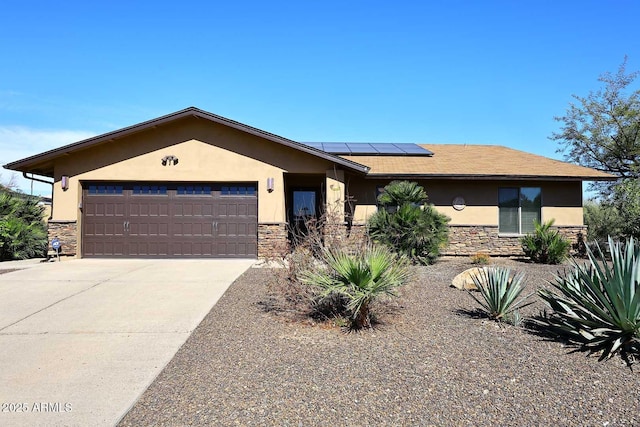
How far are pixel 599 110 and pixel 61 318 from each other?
29.0 meters

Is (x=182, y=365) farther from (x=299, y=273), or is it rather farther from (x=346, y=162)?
(x=346, y=162)

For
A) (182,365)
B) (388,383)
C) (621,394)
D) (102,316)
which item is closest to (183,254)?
(102,316)

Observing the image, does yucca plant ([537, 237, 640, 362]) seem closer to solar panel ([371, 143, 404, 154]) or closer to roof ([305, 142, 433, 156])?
roof ([305, 142, 433, 156])

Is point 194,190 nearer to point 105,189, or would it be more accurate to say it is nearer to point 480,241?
point 105,189

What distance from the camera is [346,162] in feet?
46.1

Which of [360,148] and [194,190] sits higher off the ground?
[360,148]

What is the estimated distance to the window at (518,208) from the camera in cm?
1616

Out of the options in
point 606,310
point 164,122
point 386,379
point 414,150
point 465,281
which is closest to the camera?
point 386,379

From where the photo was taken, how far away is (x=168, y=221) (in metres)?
14.4

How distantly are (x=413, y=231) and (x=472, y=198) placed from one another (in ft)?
16.0


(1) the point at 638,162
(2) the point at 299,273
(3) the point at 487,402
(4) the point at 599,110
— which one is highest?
(4) the point at 599,110

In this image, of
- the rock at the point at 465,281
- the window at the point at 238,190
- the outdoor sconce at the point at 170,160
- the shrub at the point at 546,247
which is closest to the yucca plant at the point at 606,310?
the rock at the point at 465,281

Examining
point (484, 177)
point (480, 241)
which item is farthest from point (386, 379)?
→ point (480, 241)

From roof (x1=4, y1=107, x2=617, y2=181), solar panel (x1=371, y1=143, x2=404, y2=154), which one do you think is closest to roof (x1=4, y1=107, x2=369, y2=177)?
roof (x1=4, y1=107, x2=617, y2=181)
